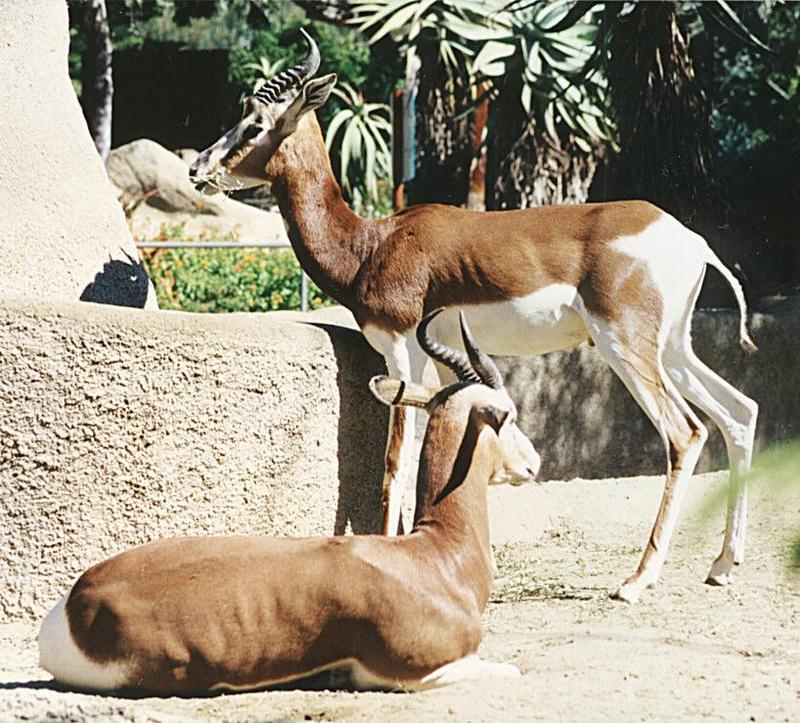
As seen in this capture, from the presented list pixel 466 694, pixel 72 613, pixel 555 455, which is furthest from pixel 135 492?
pixel 555 455

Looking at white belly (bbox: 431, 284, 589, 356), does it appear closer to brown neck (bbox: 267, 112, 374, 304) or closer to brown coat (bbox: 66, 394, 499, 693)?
brown neck (bbox: 267, 112, 374, 304)

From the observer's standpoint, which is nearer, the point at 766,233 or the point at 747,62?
the point at 766,233

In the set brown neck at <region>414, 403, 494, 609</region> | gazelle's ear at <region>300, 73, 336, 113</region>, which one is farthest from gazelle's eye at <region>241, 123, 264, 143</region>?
brown neck at <region>414, 403, 494, 609</region>

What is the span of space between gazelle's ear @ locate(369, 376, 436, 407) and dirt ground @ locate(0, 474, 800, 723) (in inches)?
37.3

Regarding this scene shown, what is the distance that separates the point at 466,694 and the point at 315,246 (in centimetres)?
303

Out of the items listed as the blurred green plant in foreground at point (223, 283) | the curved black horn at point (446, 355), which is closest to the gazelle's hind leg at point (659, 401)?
the curved black horn at point (446, 355)

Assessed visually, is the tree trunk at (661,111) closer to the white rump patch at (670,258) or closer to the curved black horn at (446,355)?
the white rump patch at (670,258)

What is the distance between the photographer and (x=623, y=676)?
14.5 ft

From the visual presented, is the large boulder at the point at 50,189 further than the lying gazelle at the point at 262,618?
Yes

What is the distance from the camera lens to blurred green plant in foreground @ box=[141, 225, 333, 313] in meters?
13.4

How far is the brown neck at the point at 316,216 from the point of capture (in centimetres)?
668

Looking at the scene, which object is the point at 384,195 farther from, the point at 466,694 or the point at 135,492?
the point at 466,694

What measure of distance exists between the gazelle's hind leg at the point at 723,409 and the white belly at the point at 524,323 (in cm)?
46

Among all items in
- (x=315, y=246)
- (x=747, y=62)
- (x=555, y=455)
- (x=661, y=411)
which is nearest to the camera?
(x=661, y=411)
